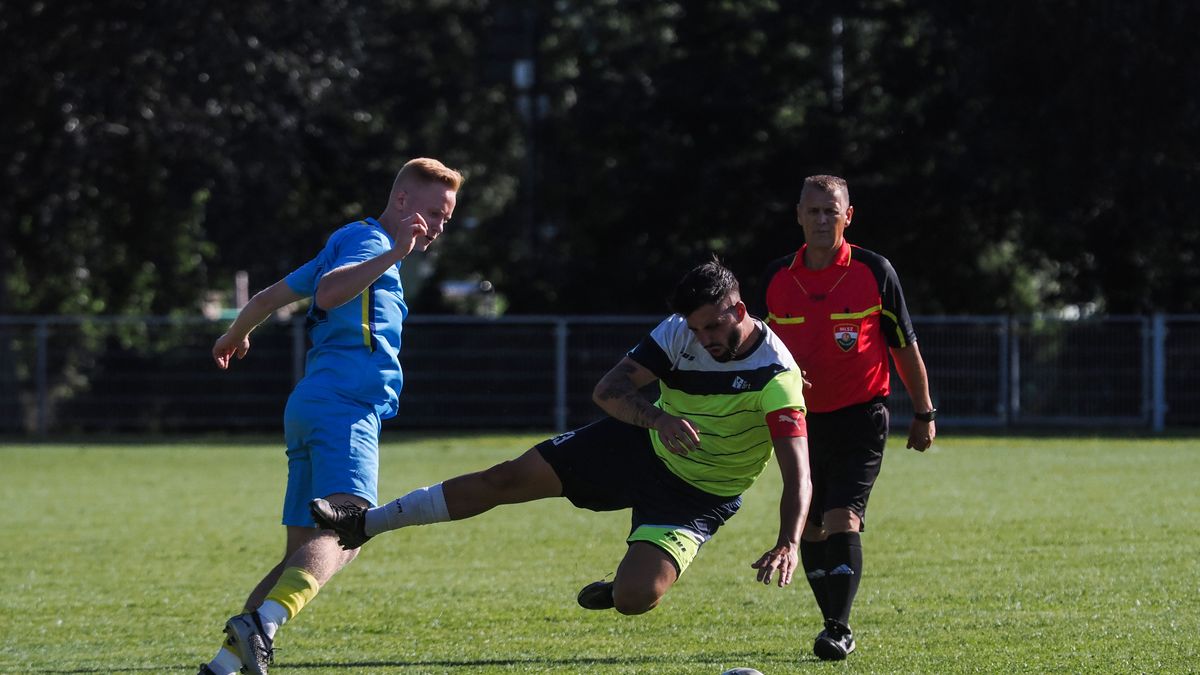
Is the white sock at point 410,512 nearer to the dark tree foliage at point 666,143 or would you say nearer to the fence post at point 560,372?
the fence post at point 560,372

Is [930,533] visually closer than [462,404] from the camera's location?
Yes

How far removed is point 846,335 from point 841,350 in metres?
0.07

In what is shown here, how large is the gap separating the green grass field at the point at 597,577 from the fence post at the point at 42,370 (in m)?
9.22

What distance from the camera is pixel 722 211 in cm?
3042

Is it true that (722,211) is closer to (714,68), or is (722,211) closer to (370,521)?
(714,68)

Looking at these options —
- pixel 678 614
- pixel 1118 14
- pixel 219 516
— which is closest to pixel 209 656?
pixel 678 614

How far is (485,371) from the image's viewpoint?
26.4 m

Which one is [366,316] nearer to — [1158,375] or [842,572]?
[842,572]

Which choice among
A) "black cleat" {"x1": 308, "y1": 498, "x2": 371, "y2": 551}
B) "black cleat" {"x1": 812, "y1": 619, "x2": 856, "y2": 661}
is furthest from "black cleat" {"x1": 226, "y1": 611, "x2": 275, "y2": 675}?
"black cleat" {"x1": 812, "y1": 619, "x2": 856, "y2": 661}

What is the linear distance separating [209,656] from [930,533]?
6179 mm

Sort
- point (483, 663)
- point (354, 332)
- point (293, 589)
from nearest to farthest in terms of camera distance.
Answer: point (293, 589) → point (354, 332) → point (483, 663)

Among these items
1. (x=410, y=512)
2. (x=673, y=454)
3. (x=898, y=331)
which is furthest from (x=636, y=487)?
(x=898, y=331)

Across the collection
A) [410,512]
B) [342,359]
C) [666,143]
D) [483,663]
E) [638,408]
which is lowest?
[483,663]

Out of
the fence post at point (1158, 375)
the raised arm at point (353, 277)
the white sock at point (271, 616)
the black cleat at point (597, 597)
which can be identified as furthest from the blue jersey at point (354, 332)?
the fence post at point (1158, 375)
